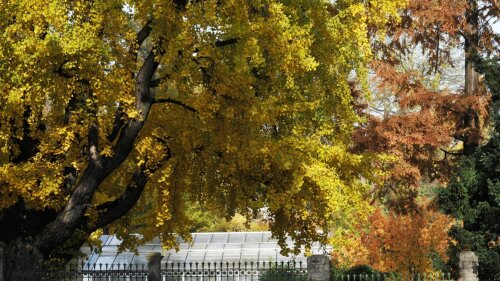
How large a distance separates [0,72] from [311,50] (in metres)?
5.91

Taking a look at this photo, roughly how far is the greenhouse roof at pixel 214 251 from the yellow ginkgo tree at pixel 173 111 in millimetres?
13106

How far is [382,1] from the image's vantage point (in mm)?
15836

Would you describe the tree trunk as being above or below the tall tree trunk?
below

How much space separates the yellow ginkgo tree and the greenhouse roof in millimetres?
13106

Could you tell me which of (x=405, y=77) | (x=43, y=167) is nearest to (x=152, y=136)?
(x=43, y=167)

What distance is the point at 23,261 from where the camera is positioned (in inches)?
622

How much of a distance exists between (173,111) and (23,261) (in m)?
3.99

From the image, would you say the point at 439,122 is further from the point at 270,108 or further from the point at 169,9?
the point at 169,9

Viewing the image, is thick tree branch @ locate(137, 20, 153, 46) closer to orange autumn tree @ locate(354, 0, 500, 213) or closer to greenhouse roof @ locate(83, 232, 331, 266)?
orange autumn tree @ locate(354, 0, 500, 213)

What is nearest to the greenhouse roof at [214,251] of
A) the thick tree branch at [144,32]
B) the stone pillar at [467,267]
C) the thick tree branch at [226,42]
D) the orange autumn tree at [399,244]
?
the orange autumn tree at [399,244]

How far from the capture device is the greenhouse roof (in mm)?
31297

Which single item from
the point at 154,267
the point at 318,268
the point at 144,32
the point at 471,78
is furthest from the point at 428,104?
the point at 144,32

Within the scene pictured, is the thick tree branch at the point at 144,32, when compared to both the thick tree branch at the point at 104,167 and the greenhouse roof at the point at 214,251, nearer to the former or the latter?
the thick tree branch at the point at 104,167

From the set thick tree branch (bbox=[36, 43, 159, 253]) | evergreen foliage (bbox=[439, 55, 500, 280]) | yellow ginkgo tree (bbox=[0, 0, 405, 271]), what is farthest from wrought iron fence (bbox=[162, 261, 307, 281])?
thick tree branch (bbox=[36, 43, 159, 253])
